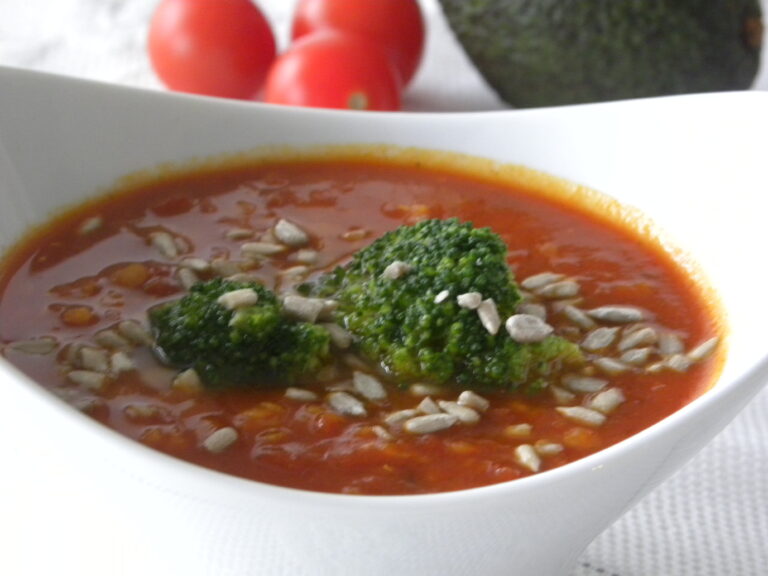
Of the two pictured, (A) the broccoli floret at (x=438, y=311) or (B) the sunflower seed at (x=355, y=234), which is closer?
(A) the broccoli floret at (x=438, y=311)

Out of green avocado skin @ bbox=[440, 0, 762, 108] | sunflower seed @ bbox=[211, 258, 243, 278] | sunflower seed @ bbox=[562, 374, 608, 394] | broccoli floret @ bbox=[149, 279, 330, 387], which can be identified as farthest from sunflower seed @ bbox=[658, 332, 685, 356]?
green avocado skin @ bbox=[440, 0, 762, 108]

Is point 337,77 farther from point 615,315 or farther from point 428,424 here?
point 428,424

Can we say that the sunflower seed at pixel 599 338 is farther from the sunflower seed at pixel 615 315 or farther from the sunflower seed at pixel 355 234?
the sunflower seed at pixel 355 234

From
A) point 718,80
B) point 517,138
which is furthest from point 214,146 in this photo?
point 718,80

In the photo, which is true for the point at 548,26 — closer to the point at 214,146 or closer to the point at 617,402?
the point at 214,146

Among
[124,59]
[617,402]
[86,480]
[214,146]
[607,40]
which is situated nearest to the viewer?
[86,480]

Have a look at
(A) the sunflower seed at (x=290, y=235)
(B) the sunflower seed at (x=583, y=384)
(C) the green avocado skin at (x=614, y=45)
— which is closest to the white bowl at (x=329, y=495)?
(B) the sunflower seed at (x=583, y=384)
